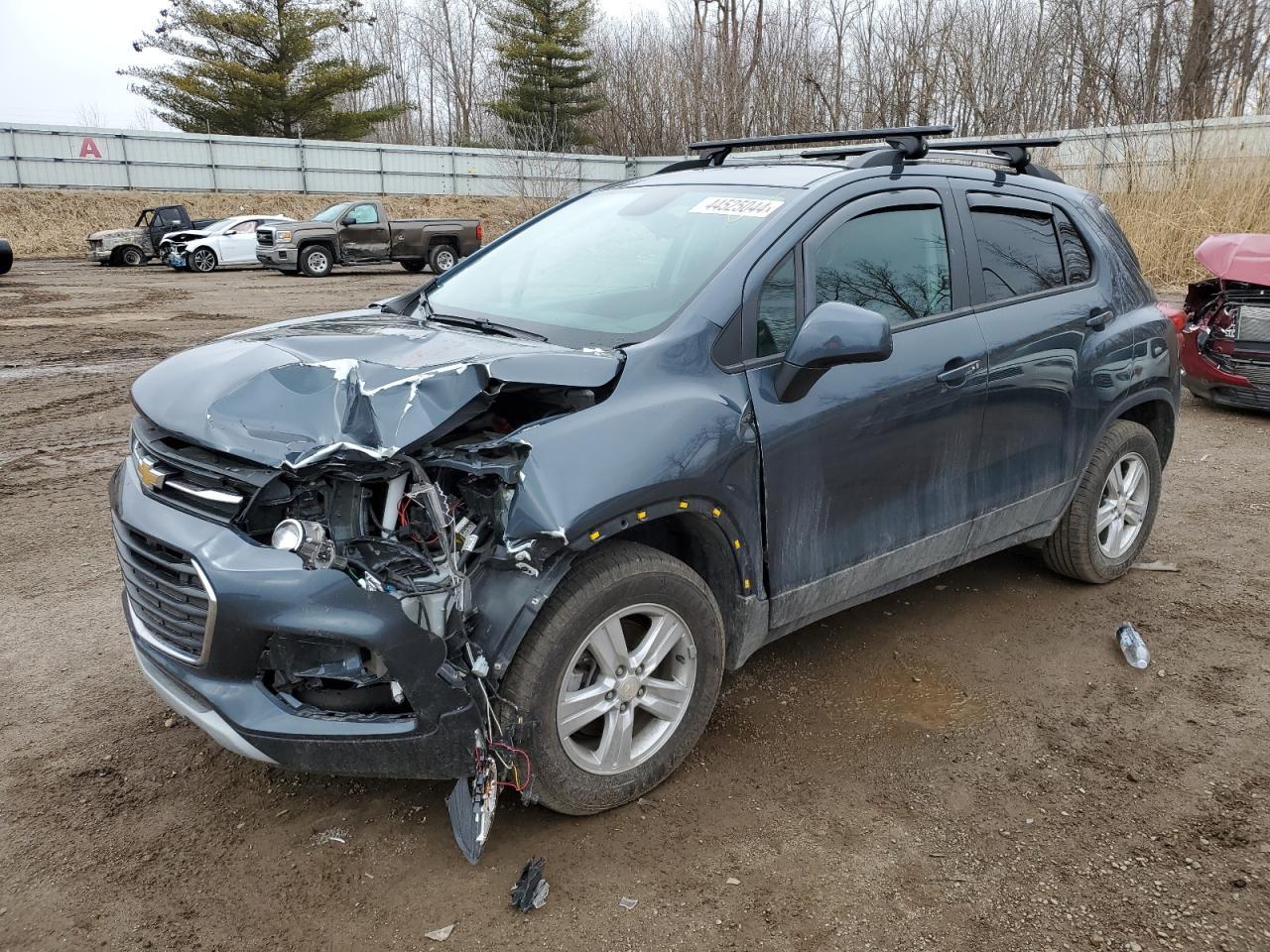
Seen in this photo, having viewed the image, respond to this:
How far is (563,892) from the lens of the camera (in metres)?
2.61

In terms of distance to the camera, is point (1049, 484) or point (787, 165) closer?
point (787, 165)

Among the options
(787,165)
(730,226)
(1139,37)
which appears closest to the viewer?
(730,226)

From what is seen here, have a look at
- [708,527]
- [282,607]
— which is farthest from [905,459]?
[282,607]

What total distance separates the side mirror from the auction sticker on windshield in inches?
20.7

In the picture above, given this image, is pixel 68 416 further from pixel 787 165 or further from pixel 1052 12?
pixel 1052 12

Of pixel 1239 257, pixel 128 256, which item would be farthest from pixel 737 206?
pixel 128 256

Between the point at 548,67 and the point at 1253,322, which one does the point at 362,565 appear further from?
the point at 548,67

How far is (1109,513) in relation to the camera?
4.58 m

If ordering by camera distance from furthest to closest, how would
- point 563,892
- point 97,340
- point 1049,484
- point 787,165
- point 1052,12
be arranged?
1. point 1052,12
2. point 97,340
3. point 1049,484
4. point 787,165
5. point 563,892

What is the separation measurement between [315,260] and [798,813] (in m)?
22.2

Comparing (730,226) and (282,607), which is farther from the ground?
(730,226)

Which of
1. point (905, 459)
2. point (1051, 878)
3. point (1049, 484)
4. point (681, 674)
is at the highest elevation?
point (905, 459)

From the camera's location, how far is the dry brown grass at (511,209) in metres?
12.8

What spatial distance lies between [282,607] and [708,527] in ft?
4.04
